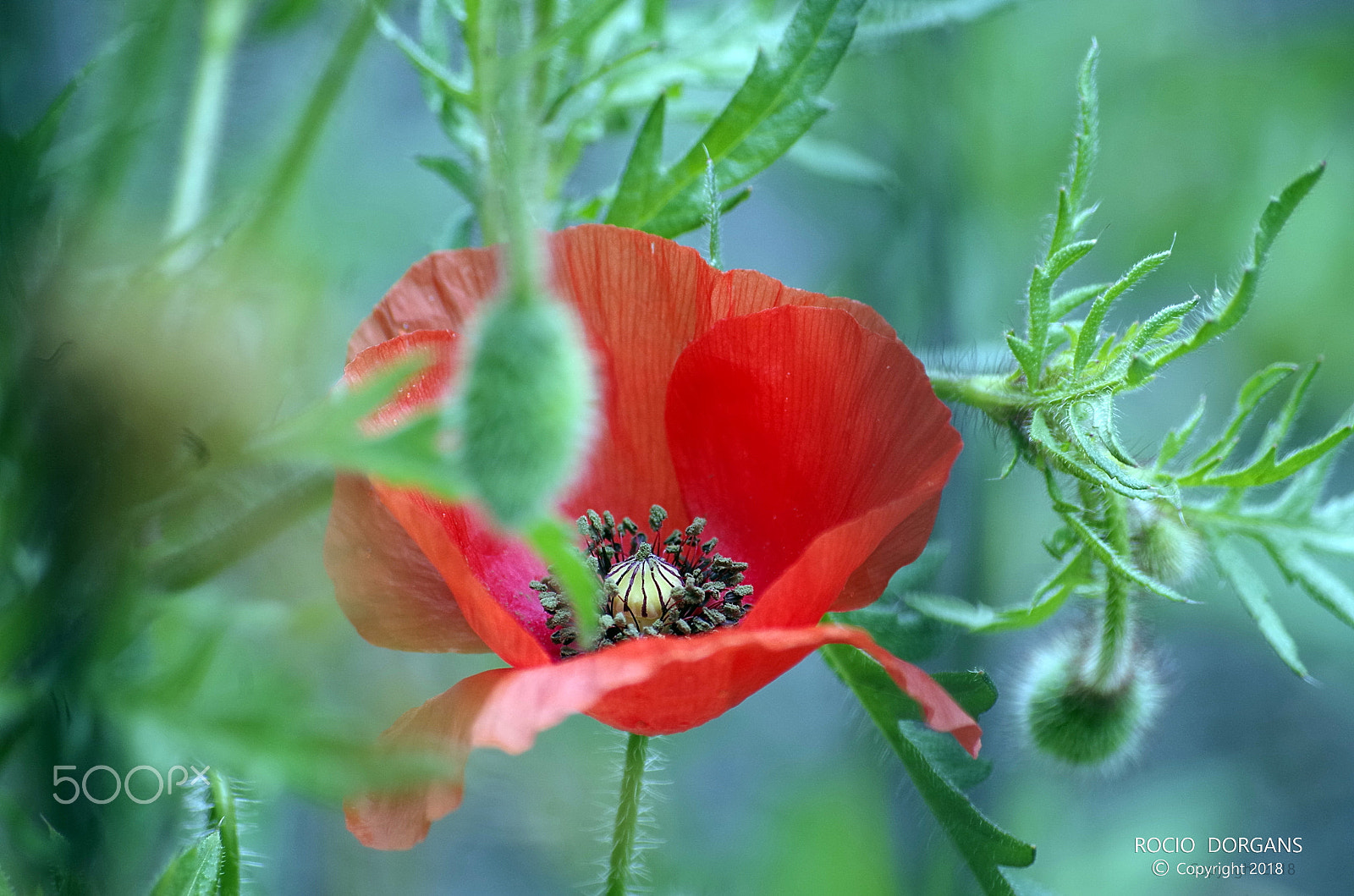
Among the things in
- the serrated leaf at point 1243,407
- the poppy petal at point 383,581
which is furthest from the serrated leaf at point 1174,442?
the poppy petal at point 383,581

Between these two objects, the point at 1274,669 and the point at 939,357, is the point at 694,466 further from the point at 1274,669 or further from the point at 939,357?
the point at 1274,669

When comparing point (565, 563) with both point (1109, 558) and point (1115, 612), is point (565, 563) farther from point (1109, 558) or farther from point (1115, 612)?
point (1115, 612)

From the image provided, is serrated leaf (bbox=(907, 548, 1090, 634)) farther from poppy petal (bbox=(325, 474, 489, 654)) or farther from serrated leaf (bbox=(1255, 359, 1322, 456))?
poppy petal (bbox=(325, 474, 489, 654))

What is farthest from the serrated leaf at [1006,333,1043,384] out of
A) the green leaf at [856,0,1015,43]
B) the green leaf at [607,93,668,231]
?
the green leaf at [856,0,1015,43]

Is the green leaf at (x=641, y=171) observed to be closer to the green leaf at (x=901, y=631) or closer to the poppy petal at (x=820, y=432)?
the poppy petal at (x=820, y=432)

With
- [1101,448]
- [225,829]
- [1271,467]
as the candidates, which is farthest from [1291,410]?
[225,829]

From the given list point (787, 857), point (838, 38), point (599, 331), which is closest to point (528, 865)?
point (787, 857)
